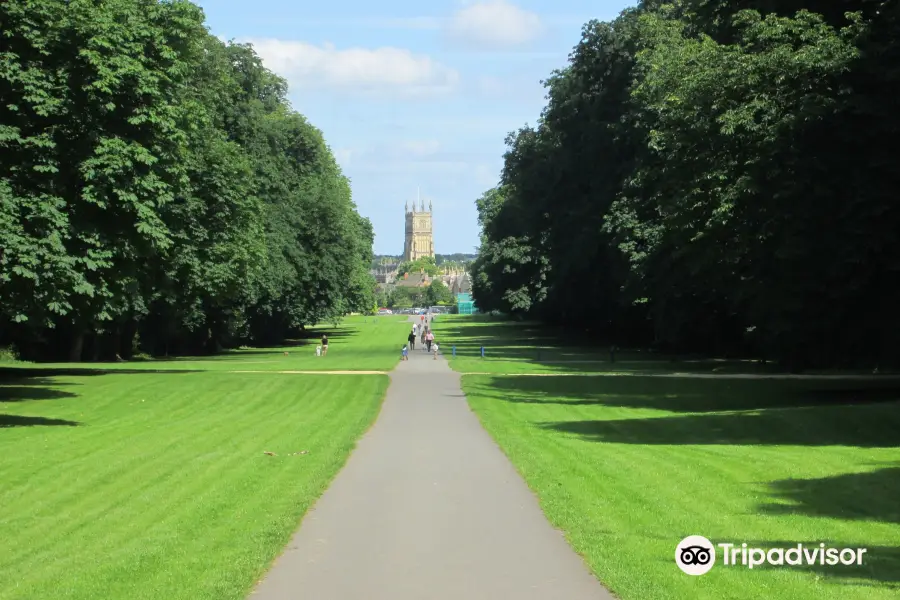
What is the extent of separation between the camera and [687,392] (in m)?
32.2

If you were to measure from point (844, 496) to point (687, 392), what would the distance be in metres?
19.4

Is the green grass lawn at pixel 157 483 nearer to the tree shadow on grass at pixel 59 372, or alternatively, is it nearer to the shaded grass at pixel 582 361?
the tree shadow on grass at pixel 59 372

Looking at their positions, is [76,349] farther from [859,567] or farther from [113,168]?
[859,567]

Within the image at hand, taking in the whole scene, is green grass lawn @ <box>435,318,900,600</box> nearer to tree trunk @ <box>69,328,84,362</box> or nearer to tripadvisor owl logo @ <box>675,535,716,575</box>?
tripadvisor owl logo @ <box>675,535,716,575</box>

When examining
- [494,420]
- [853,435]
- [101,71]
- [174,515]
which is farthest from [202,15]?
A: [174,515]

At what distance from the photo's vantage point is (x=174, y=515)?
1236 centimetres

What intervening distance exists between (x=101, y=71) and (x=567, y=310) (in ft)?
170

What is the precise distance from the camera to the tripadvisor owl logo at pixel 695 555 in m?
9.07

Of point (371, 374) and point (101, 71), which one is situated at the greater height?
point (101, 71)

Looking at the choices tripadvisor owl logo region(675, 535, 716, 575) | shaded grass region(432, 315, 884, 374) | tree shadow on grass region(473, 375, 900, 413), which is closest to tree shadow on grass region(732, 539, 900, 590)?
tripadvisor owl logo region(675, 535, 716, 575)

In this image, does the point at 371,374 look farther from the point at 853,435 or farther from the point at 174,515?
the point at 174,515

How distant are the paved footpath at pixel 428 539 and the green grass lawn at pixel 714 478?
35cm

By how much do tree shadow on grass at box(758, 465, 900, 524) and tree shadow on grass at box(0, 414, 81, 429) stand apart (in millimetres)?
16564

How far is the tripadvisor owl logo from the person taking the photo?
9.07m
